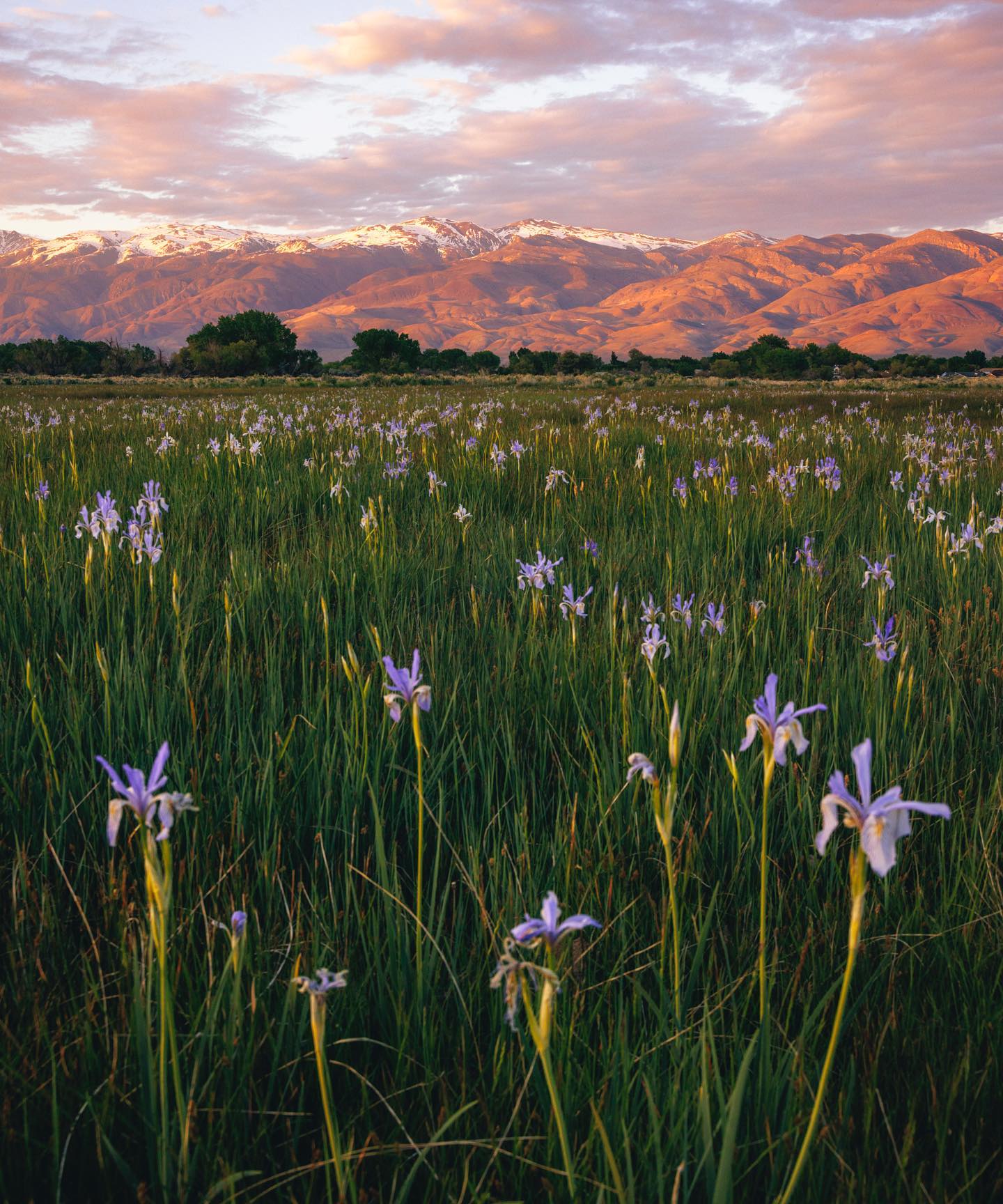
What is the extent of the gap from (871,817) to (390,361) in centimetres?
7921

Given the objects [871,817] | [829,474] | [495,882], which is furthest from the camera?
[829,474]

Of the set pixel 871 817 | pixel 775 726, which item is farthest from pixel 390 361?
pixel 871 817

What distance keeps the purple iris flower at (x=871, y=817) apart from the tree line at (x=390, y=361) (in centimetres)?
4273

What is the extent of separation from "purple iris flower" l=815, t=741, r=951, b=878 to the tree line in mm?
42733

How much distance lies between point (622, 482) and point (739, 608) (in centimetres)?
331

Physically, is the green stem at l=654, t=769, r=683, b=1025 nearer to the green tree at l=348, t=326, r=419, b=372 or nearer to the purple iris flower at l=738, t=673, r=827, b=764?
the purple iris flower at l=738, t=673, r=827, b=764

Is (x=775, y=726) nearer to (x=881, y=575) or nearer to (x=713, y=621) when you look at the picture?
(x=713, y=621)

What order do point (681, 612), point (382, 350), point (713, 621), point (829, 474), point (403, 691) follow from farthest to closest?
point (382, 350) → point (829, 474) → point (681, 612) → point (713, 621) → point (403, 691)

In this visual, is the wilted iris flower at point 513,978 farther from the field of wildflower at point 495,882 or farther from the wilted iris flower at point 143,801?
the wilted iris flower at point 143,801

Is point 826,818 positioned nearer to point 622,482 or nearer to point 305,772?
point 305,772

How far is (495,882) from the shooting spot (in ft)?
5.51

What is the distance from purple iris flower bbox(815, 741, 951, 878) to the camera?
0.81 meters

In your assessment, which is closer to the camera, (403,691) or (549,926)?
(549,926)

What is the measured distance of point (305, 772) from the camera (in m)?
2.19
